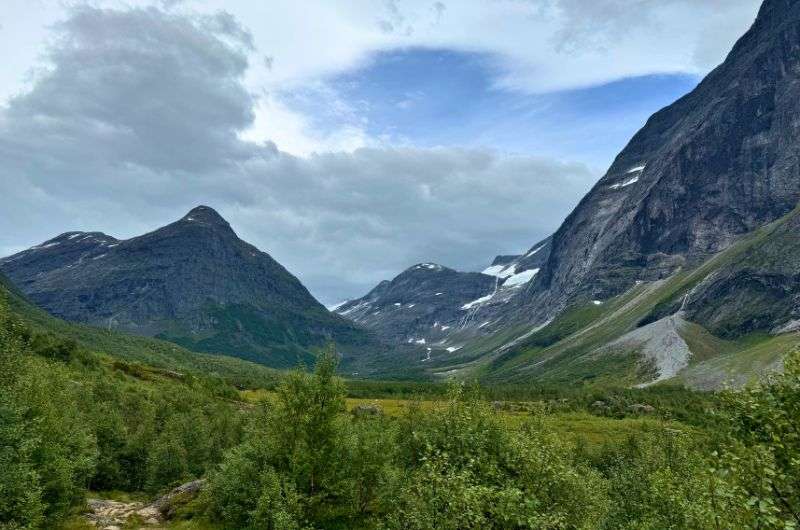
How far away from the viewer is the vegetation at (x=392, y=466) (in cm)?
2019

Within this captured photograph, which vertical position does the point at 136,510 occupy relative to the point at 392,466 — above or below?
below

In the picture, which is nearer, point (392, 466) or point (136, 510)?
point (392, 466)

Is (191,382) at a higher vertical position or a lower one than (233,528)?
higher

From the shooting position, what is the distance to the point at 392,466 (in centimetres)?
6116

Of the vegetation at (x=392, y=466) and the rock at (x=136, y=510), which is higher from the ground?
the vegetation at (x=392, y=466)

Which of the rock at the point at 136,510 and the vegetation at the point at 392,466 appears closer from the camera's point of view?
the vegetation at the point at 392,466

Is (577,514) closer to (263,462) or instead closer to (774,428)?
(774,428)

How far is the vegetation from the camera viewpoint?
2019cm

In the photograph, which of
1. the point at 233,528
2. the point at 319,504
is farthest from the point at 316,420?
the point at 233,528

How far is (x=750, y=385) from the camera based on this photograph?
20.8m

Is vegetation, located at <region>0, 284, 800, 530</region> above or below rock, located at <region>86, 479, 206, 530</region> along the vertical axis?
above

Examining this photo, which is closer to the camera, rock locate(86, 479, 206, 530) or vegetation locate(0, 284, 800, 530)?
vegetation locate(0, 284, 800, 530)

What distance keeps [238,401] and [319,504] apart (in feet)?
496

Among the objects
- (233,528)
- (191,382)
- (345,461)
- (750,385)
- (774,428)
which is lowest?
(233,528)
